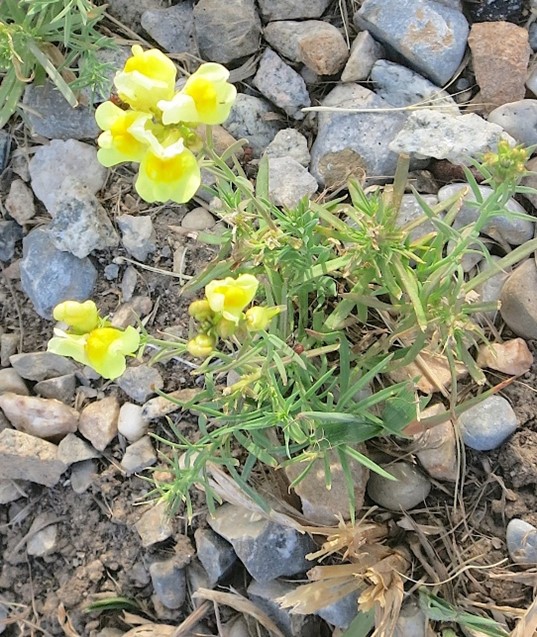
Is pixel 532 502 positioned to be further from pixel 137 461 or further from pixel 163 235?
pixel 163 235

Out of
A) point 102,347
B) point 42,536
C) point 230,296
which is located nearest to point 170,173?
point 230,296

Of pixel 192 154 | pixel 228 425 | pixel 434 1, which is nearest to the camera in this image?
pixel 192 154

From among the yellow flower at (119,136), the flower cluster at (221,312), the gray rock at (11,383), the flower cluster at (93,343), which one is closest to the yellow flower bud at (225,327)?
the flower cluster at (221,312)

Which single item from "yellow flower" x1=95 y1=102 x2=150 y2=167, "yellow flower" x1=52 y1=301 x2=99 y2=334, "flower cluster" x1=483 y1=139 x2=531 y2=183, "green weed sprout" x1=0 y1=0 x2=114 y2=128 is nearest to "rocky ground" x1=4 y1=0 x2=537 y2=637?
"green weed sprout" x1=0 y1=0 x2=114 y2=128

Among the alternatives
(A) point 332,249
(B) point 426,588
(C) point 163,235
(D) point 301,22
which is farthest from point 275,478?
(D) point 301,22

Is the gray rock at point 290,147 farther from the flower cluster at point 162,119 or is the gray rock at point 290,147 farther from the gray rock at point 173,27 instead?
the flower cluster at point 162,119

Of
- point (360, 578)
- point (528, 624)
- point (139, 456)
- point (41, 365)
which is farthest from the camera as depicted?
point (41, 365)

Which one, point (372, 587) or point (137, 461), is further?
point (137, 461)

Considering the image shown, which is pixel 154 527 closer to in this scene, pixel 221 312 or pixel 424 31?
pixel 221 312
